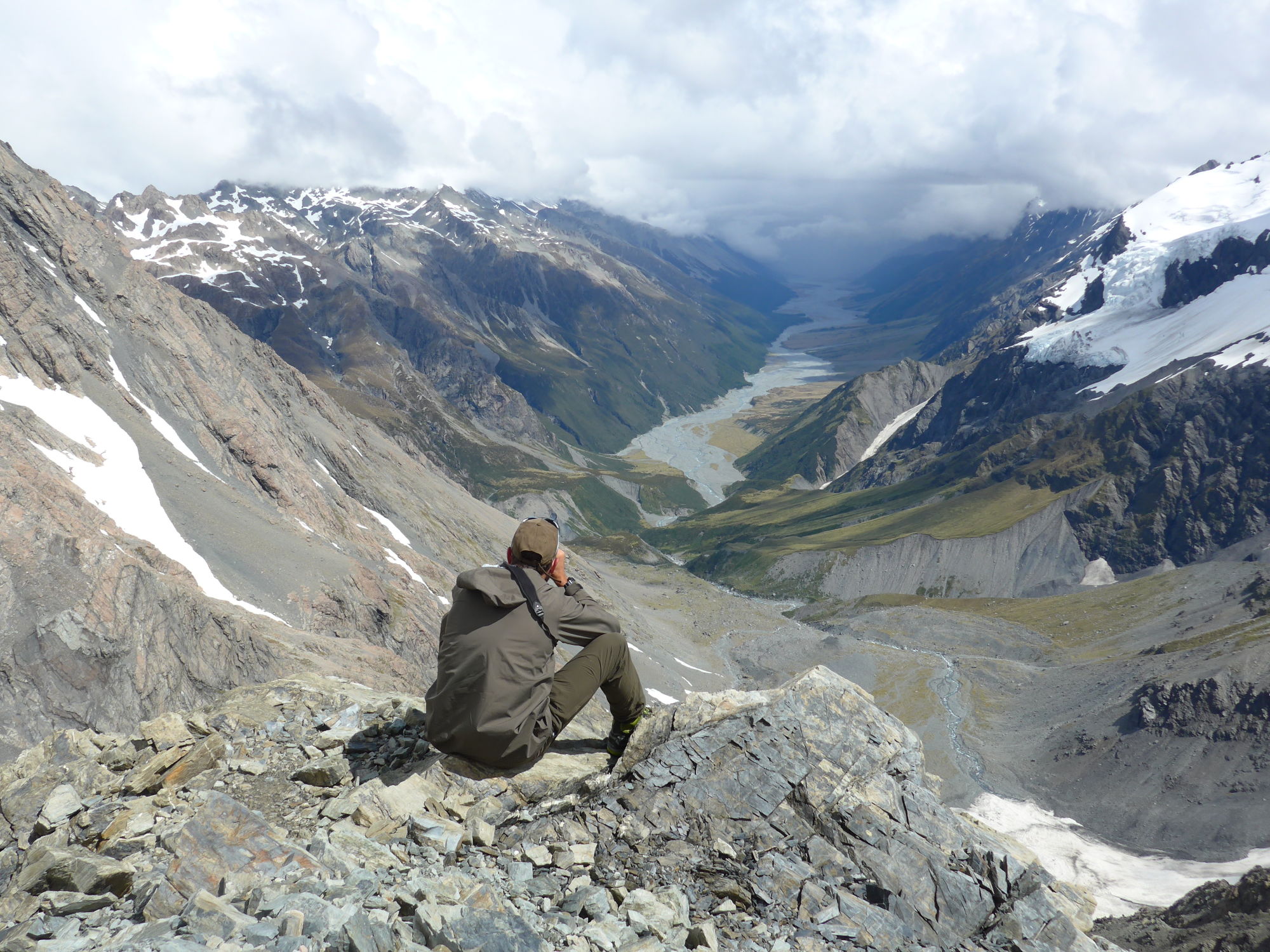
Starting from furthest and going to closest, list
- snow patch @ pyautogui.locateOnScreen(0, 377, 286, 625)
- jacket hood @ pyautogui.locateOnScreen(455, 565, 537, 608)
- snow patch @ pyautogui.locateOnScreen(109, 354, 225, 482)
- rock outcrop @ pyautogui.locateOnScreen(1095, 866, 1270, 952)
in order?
snow patch @ pyautogui.locateOnScreen(109, 354, 225, 482) → snow patch @ pyautogui.locateOnScreen(0, 377, 286, 625) → rock outcrop @ pyautogui.locateOnScreen(1095, 866, 1270, 952) → jacket hood @ pyautogui.locateOnScreen(455, 565, 537, 608)

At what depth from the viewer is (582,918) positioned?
11.1 m

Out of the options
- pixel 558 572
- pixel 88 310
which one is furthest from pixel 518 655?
pixel 88 310

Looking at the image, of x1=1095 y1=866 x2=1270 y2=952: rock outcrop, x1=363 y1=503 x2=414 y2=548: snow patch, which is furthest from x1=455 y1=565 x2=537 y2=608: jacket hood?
x1=363 y1=503 x2=414 y2=548: snow patch

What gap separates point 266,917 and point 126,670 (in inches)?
1600

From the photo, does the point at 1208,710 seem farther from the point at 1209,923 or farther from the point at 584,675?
the point at 584,675

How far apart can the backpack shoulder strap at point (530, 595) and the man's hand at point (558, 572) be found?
634 millimetres

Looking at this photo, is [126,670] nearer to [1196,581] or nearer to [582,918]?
[582,918]

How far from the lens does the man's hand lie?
13.1 meters

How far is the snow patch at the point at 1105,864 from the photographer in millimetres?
80125

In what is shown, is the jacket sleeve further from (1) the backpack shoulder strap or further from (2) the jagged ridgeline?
(2) the jagged ridgeline

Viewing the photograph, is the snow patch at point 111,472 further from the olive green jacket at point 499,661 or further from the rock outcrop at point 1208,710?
the rock outcrop at point 1208,710

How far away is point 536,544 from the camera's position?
12.6 m

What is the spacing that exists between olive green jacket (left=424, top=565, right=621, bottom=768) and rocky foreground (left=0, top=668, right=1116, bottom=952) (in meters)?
1.47

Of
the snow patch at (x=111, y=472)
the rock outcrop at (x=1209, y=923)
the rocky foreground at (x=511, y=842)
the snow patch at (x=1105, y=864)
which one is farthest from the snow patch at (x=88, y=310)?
the snow patch at (x=1105, y=864)
